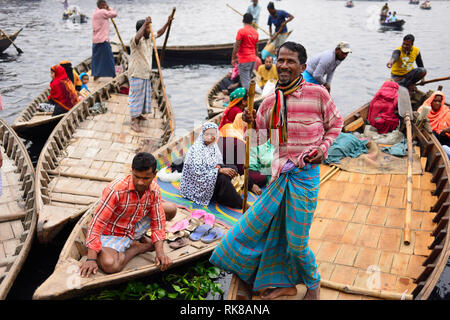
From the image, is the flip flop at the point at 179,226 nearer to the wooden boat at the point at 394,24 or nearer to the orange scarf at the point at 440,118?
the orange scarf at the point at 440,118

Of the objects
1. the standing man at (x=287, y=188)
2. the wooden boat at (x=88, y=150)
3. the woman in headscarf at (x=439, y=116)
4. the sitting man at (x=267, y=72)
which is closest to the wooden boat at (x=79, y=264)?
the wooden boat at (x=88, y=150)

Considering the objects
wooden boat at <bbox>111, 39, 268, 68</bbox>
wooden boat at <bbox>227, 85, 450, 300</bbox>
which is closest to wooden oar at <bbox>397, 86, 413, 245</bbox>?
wooden boat at <bbox>227, 85, 450, 300</bbox>

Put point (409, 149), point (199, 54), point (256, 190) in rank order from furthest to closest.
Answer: point (199, 54) → point (409, 149) → point (256, 190)

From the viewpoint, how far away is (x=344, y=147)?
5.65 metres

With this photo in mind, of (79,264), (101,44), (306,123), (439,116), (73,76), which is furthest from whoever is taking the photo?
(101,44)

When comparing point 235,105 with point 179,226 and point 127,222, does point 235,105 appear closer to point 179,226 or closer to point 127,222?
point 179,226

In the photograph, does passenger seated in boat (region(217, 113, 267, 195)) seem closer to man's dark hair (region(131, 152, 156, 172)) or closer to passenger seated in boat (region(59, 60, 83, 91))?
man's dark hair (region(131, 152, 156, 172))

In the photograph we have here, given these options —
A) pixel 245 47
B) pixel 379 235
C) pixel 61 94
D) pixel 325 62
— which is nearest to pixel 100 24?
pixel 61 94

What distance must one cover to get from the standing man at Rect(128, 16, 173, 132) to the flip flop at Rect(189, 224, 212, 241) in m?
2.85

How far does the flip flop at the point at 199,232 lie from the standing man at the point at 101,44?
18.6ft

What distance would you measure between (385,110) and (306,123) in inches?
179

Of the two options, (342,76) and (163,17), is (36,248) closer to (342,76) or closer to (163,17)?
(342,76)

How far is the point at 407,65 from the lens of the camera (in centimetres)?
777

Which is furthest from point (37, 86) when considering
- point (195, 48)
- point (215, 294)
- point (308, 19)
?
point (308, 19)
